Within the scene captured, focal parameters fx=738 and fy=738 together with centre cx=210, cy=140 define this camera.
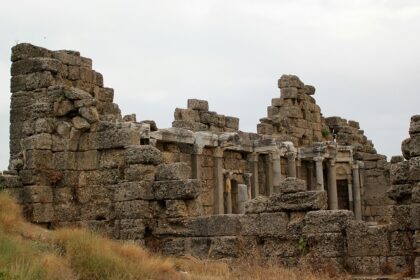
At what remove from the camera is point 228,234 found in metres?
14.7

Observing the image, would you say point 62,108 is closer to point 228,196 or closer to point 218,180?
point 218,180

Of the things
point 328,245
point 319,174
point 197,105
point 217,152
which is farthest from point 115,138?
point 319,174

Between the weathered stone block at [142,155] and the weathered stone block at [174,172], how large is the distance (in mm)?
256

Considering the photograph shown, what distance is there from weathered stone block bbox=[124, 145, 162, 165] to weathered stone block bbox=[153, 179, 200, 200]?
0.53 metres

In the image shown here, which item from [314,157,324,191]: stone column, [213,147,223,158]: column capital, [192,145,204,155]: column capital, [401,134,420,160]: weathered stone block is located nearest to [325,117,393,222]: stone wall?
[314,157,324,191]: stone column

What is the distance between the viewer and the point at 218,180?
24719 mm

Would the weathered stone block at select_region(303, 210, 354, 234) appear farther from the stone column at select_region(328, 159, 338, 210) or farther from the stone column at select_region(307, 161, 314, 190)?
the stone column at select_region(307, 161, 314, 190)

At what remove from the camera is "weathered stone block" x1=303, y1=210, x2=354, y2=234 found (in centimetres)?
1337

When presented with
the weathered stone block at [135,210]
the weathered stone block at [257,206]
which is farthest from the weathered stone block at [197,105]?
the weathered stone block at [257,206]

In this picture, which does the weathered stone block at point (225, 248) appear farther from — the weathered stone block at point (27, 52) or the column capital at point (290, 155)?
the column capital at point (290, 155)

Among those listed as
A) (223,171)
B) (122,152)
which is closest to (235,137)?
(223,171)

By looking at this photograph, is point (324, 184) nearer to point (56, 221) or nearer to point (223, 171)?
point (223, 171)

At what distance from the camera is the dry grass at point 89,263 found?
9.71 meters

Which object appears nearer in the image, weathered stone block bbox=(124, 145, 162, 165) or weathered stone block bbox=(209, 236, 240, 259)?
weathered stone block bbox=(209, 236, 240, 259)
